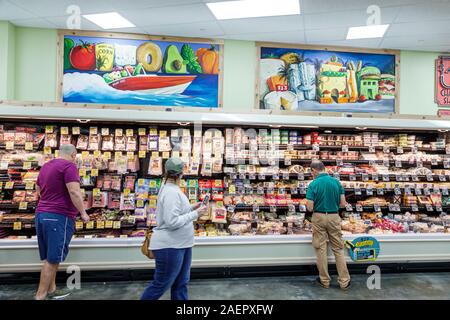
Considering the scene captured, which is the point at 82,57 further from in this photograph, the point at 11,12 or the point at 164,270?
the point at 164,270

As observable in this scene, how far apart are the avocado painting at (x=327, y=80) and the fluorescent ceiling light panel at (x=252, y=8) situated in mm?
1069

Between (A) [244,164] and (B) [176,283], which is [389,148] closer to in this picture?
(A) [244,164]

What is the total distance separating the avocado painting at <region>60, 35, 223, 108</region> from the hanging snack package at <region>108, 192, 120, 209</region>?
6.04 feet

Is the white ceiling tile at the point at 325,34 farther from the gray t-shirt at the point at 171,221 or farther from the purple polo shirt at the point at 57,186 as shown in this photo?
the purple polo shirt at the point at 57,186

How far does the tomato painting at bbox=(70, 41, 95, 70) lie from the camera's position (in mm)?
5078

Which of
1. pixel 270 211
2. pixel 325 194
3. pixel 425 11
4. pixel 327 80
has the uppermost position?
pixel 425 11

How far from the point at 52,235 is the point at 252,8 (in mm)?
4056

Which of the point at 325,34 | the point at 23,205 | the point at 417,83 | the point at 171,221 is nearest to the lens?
the point at 171,221

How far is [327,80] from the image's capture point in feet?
18.2

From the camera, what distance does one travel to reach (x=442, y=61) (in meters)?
5.80

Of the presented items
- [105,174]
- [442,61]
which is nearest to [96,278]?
[105,174]

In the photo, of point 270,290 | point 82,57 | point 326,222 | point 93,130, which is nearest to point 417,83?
point 326,222

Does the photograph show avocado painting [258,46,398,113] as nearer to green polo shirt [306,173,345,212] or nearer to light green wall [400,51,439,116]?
light green wall [400,51,439,116]

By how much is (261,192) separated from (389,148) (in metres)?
2.18
